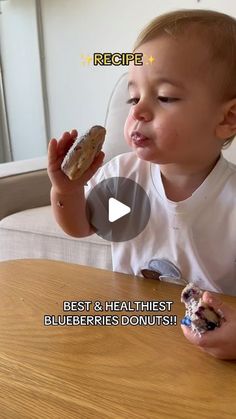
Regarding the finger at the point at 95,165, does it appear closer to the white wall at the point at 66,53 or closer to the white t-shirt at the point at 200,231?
the white t-shirt at the point at 200,231

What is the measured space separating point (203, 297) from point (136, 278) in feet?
0.69

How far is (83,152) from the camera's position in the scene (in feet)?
1.88

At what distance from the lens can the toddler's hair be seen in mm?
605

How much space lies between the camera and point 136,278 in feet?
2.15

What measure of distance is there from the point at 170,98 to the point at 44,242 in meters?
0.60

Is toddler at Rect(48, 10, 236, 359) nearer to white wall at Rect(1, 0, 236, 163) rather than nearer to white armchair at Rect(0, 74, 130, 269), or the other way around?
white armchair at Rect(0, 74, 130, 269)

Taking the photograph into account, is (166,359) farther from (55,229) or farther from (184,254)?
(55,229)

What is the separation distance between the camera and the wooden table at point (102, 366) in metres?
0.38

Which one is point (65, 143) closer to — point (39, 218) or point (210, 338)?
point (210, 338)

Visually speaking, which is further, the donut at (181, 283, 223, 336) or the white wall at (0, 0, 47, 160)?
the white wall at (0, 0, 47, 160)


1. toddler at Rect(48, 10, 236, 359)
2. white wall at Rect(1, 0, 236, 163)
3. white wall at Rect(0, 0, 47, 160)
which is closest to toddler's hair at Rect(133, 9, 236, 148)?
toddler at Rect(48, 10, 236, 359)

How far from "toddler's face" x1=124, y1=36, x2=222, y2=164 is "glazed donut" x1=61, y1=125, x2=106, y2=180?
60 mm

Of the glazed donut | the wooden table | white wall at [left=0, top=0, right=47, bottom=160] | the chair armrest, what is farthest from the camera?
white wall at [left=0, top=0, right=47, bottom=160]

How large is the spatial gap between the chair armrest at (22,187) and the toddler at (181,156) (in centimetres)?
55
